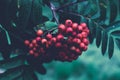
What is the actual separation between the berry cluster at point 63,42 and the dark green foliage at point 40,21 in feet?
0.13

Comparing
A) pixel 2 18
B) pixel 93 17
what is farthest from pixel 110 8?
pixel 2 18

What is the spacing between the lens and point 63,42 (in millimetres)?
1315

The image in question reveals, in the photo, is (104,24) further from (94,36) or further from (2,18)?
(2,18)

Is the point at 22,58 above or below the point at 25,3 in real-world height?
below

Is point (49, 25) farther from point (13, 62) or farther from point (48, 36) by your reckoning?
point (13, 62)

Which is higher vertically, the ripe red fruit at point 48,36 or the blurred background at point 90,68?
the ripe red fruit at point 48,36

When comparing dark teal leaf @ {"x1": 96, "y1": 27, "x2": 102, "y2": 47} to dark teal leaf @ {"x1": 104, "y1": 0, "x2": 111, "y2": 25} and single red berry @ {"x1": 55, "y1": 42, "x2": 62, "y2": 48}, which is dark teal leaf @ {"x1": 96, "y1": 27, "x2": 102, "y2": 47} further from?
single red berry @ {"x1": 55, "y1": 42, "x2": 62, "y2": 48}

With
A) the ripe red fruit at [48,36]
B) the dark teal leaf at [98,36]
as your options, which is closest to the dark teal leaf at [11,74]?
→ the ripe red fruit at [48,36]

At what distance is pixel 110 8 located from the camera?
135 centimetres

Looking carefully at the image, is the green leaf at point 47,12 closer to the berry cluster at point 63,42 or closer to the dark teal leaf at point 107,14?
the berry cluster at point 63,42

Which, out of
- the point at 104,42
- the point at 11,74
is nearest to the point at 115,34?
the point at 104,42

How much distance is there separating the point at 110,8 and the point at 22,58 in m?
0.40

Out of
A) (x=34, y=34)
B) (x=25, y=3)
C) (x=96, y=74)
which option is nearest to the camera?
(x=25, y=3)

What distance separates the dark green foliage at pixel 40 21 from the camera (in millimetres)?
1233
